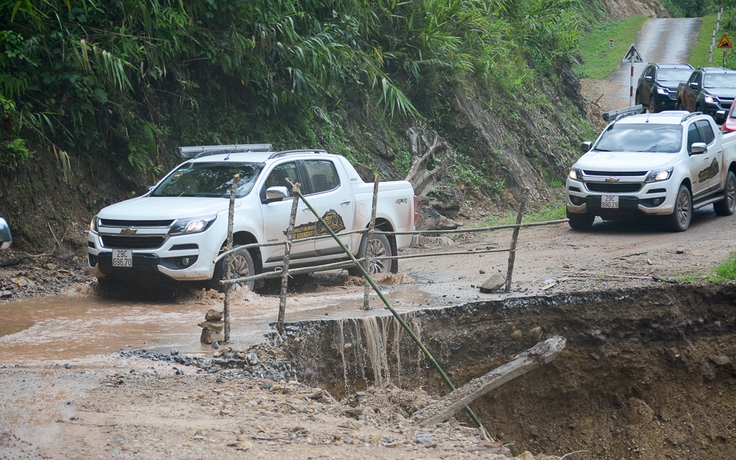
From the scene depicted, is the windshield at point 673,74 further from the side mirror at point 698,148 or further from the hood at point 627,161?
the hood at point 627,161

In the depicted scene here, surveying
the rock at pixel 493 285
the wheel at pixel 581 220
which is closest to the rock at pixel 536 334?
the rock at pixel 493 285

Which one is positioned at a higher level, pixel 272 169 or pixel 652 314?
pixel 272 169

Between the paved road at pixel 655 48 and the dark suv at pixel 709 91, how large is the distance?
6.20m

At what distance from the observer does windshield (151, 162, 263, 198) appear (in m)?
9.48

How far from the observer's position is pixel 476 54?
1997 cm

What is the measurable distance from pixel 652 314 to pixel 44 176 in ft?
27.4

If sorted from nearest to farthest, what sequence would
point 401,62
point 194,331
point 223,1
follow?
point 194,331, point 223,1, point 401,62

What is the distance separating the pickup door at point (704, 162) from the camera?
13461 mm

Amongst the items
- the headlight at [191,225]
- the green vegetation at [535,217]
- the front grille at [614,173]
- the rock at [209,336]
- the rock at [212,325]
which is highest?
the headlight at [191,225]

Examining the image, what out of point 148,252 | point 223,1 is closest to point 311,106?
point 223,1

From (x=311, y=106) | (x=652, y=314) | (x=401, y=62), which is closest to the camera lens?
(x=652, y=314)

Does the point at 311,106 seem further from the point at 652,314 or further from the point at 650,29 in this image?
the point at 650,29

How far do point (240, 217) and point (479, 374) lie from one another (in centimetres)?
326

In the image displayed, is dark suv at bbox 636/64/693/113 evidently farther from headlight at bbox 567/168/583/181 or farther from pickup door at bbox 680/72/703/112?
headlight at bbox 567/168/583/181
